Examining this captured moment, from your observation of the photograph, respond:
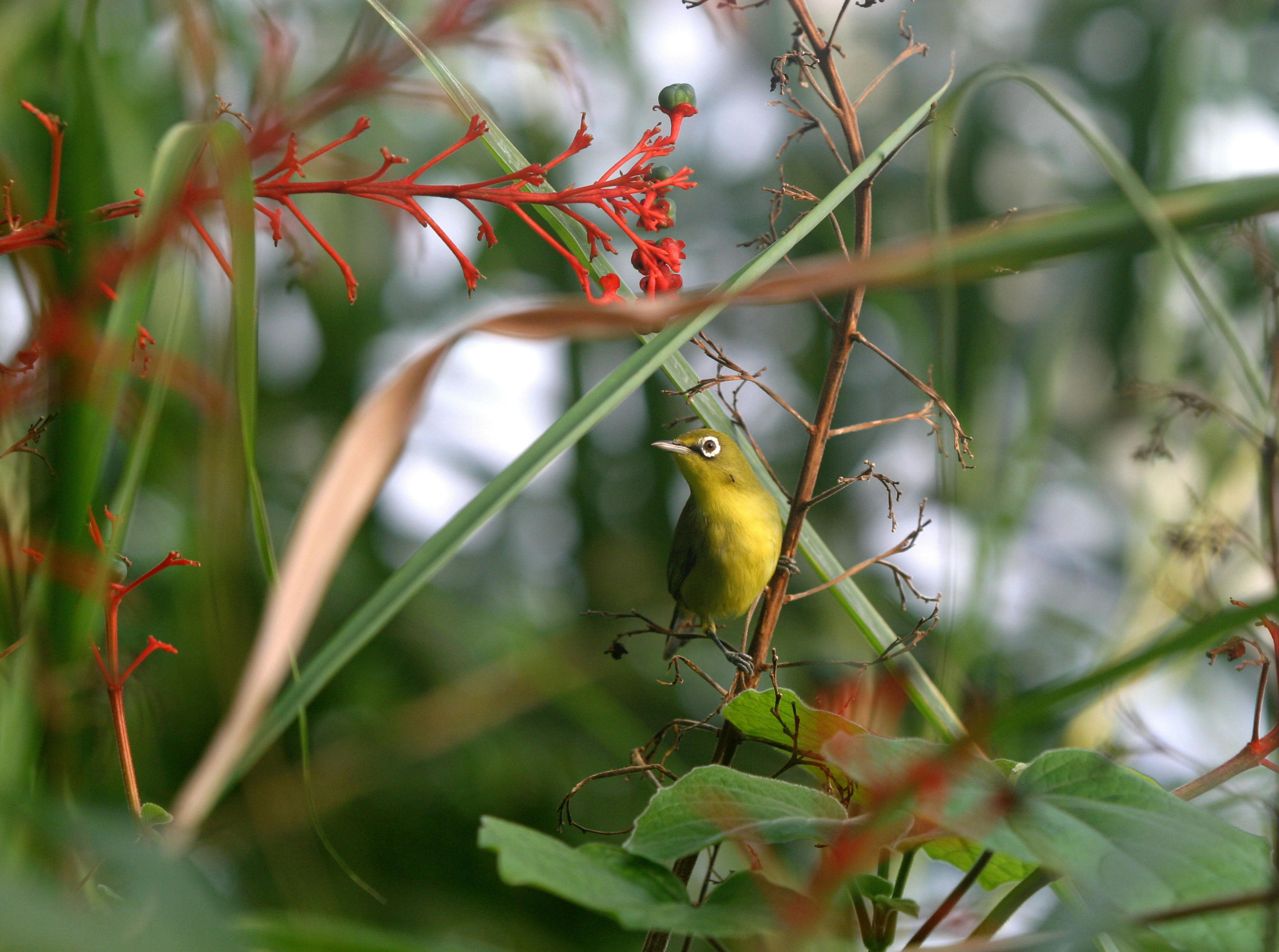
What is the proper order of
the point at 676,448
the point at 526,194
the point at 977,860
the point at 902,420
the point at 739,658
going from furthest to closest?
the point at 676,448 < the point at 739,658 < the point at 902,420 < the point at 526,194 < the point at 977,860

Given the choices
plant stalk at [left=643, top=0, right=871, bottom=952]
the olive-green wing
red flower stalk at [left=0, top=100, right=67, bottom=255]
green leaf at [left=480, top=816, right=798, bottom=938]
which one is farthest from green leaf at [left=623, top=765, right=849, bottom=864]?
the olive-green wing

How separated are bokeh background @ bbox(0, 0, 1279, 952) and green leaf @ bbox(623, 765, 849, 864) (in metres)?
0.11

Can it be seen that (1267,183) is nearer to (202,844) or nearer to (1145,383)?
(1145,383)

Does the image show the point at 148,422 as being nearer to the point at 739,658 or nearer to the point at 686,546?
the point at 739,658

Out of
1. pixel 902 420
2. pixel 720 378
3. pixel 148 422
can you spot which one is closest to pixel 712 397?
pixel 720 378

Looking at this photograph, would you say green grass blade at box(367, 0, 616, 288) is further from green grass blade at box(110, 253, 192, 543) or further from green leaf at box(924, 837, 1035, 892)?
green leaf at box(924, 837, 1035, 892)

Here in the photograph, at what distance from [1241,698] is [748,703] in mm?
2091

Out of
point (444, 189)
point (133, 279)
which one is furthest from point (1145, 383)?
point (133, 279)

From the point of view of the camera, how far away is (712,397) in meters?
0.90

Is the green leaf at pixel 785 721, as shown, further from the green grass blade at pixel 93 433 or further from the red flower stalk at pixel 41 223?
the red flower stalk at pixel 41 223

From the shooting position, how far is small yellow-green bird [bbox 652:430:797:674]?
1.83m

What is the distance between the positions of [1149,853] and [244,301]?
1.67ft

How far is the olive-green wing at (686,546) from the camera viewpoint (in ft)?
6.21

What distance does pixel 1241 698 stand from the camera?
7.46 feet
